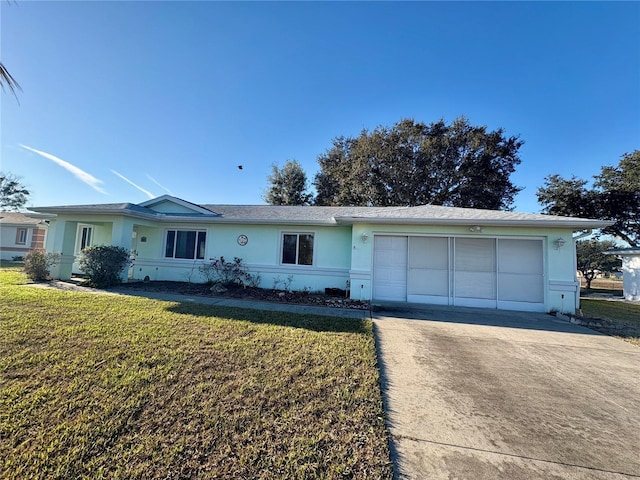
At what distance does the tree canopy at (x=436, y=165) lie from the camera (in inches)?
850

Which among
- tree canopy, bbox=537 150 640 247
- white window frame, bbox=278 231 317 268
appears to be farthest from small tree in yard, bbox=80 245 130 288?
tree canopy, bbox=537 150 640 247

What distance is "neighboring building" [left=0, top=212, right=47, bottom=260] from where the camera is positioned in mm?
21969

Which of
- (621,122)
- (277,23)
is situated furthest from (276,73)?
(621,122)

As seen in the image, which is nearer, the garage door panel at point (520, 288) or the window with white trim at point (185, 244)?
the garage door panel at point (520, 288)

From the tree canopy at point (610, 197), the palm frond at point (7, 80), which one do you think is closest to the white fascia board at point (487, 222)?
the palm frond at point (7, 80)

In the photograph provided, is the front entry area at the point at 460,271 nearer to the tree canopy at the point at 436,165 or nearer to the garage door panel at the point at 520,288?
the garage door panel at the point at 520,288

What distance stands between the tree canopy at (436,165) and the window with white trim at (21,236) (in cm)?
2764

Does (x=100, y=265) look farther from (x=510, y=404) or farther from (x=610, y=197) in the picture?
(x=610, y=197)

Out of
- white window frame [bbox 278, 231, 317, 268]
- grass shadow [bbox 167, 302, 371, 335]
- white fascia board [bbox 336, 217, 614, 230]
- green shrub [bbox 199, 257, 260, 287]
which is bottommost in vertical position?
grass shadow [bbox 167, 302, 371, 335]

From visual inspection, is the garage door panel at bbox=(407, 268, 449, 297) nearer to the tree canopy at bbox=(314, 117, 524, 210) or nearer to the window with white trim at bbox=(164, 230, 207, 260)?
the window with white trim at bbox=(164, 230, 207, 260)

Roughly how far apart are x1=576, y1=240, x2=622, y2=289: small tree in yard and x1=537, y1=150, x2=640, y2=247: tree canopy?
26.4ft

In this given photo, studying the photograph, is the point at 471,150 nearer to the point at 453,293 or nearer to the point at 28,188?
the point at 453,293

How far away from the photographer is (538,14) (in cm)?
863

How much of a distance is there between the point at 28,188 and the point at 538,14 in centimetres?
5193
